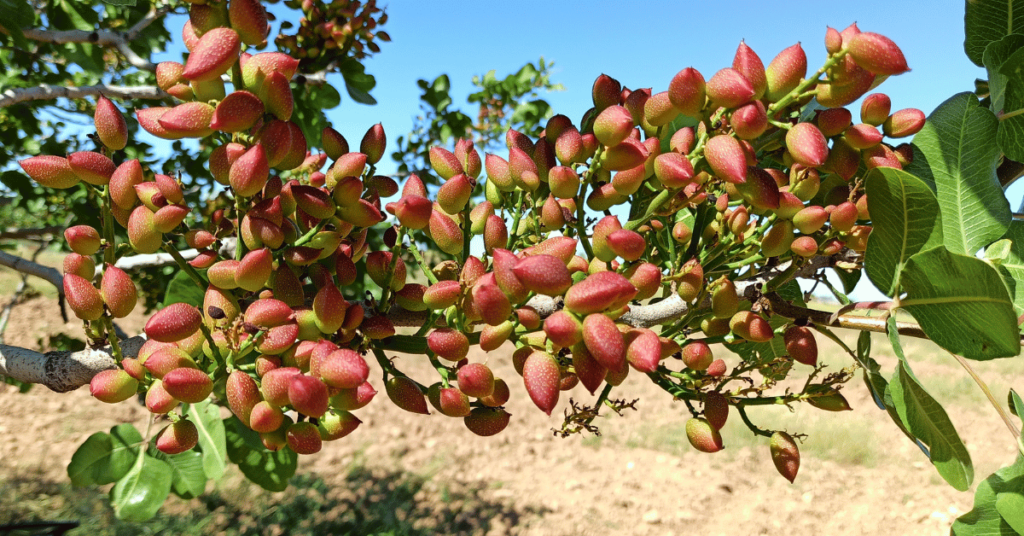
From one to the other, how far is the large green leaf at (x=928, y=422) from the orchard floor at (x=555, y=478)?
427cm

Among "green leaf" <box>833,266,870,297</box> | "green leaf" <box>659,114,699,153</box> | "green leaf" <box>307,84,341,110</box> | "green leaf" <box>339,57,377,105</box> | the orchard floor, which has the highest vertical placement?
"green leaf" <box>339,57,377,105</box>

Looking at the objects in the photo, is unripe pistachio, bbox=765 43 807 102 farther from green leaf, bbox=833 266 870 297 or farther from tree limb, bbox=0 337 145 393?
tree limb, bbox=0 337 145 393

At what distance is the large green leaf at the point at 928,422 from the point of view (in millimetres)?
736

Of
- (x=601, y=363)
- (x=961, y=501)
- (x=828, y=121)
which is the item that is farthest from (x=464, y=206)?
(x=961, y=501)

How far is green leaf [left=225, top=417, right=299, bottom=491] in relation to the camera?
5.99 feet

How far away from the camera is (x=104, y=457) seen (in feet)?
5.01

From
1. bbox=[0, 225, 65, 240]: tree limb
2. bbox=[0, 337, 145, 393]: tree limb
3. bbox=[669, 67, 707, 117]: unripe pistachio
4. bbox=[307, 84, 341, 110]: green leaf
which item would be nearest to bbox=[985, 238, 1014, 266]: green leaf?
bbox=[669, 67, 707, 117]: unripe pistachio

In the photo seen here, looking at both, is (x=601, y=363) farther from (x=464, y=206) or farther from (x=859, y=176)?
(x=859, y=176)

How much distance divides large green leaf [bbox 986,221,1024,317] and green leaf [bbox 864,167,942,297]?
0.45 ft

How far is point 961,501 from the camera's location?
208 inches

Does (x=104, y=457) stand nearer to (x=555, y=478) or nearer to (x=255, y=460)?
(x=255, y=460)

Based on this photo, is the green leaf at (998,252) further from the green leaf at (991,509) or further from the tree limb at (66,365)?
the tree limb at (66,365)

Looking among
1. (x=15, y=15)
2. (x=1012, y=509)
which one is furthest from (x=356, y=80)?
(x=1012, y=509)

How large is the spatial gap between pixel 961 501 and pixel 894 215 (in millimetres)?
6034
